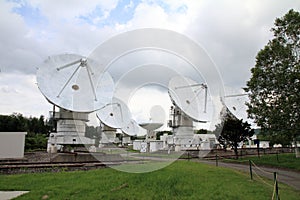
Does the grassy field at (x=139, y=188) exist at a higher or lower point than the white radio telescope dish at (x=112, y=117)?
lower

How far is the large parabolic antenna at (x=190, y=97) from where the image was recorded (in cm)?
2757

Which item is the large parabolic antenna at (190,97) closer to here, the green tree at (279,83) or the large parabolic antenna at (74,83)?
the large parabolic antenna at (74,83)

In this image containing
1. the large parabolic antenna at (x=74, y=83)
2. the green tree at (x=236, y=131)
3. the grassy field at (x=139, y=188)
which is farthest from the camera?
the green tree at (x=236, y=131)

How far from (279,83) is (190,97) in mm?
12463

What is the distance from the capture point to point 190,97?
28172 millimetres

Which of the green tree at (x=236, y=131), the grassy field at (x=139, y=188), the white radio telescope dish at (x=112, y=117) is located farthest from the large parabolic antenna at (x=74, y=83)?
the grassy field at (x=139, y=188)

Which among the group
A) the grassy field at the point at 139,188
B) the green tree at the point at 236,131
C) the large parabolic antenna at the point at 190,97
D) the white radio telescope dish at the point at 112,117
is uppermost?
the large parabolic antenna at the point at 190,97

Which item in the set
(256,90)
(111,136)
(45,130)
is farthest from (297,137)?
(45,130)

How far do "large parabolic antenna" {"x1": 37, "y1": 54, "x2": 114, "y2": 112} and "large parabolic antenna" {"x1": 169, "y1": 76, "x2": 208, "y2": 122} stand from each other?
7618mm

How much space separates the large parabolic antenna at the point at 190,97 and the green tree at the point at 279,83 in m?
9.47

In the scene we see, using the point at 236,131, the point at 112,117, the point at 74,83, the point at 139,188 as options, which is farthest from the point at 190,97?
the point at 139,188

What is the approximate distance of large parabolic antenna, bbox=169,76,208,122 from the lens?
27.6 metres

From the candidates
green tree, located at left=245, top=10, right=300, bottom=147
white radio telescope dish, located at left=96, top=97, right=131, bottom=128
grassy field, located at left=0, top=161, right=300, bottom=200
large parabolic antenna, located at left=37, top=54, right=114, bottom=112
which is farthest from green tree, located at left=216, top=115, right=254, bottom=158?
grassy field, located at left=0, top=161, right=300, bottom=200

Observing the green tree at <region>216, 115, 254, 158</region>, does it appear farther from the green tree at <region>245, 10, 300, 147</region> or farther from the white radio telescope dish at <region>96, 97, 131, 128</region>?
the white radio telescope dish at <region>96, 97, 131, 128</region>
